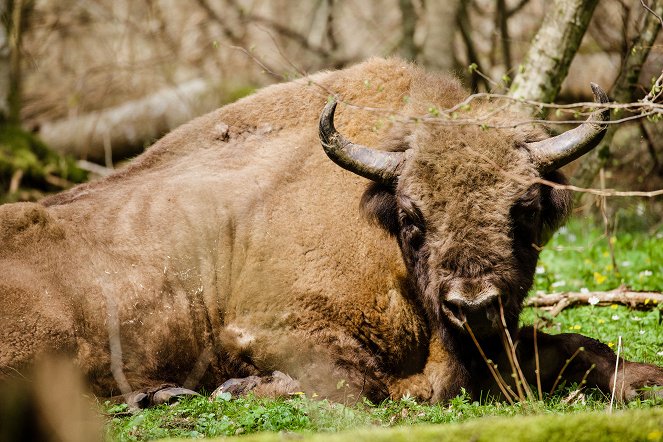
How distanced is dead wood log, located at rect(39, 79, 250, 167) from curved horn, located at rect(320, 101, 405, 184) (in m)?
8.20

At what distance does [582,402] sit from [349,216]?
7.26 ft

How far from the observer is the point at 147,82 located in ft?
55.1

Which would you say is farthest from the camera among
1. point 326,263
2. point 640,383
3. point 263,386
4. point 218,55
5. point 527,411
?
point 218,55

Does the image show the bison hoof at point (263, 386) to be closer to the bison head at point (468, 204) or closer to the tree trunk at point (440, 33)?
the bison head at point (468, 204)

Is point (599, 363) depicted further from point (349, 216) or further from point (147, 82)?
point (147, 82)

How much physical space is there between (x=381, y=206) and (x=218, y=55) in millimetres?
12814

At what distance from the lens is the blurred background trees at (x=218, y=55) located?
12367mm

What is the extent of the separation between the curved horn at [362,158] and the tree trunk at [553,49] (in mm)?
3038

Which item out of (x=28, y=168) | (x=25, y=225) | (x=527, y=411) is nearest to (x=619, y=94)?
(x=527, y=411)

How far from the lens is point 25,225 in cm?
644

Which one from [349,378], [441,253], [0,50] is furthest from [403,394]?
[0,50]

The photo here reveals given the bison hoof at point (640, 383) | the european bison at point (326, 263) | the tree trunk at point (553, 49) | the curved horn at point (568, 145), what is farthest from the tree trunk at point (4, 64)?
the bison hoof at point (640, 383)

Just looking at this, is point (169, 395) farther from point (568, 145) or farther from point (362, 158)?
point (568, 145)

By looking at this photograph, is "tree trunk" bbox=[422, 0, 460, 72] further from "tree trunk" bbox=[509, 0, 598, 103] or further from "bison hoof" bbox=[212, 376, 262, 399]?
"bison hoof" bbox=[212, 376, 262, 399]
